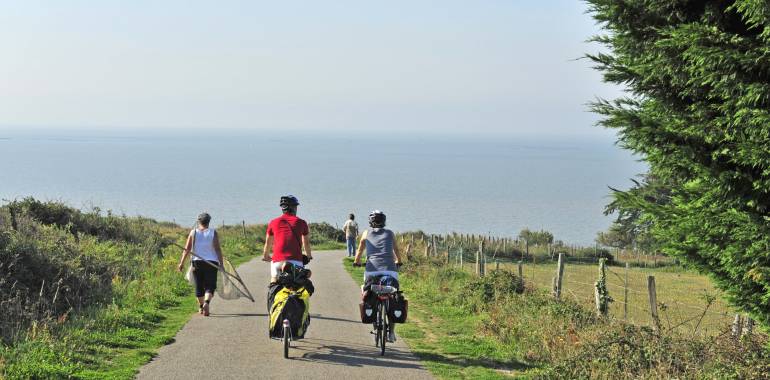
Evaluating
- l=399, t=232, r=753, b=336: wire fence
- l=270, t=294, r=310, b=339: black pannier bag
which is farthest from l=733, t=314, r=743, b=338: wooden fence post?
l=270, t=294, r=310, b=339: black pannier bag

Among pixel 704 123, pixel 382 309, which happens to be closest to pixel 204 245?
pixel 382 309

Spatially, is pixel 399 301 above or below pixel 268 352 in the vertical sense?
above

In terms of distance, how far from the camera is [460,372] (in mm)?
9539

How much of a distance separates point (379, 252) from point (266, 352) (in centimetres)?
203

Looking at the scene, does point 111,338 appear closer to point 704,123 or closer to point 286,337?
point 286,337

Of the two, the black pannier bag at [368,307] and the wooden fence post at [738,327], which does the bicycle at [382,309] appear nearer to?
the black pannier bag at [368,307]

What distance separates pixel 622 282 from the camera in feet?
118

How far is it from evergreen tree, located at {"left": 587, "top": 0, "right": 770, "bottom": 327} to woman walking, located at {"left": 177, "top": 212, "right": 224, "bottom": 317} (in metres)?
6.76

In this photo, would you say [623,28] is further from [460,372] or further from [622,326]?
[460,372]

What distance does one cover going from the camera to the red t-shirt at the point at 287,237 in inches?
428

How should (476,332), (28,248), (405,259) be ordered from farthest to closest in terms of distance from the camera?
(405,259)
(28,248)
(476,332)

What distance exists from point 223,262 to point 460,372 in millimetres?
6079

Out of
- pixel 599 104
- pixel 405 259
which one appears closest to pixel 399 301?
pixel 599 104

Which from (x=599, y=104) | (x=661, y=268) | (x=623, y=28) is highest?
(x=623, y=28)
